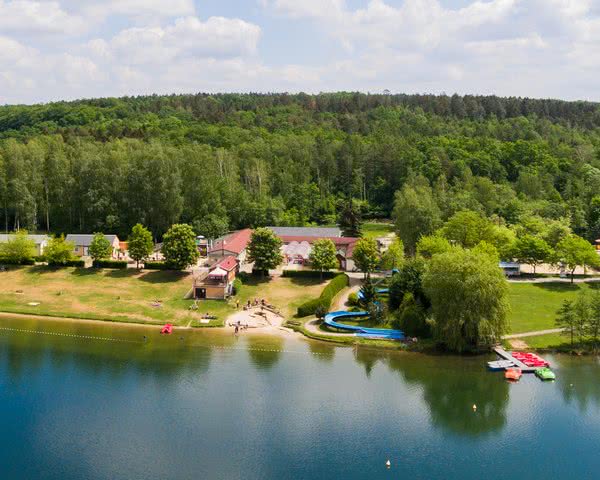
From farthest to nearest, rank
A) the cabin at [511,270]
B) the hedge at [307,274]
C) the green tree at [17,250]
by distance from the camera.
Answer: the green tree at [17,250] → the cabin at [511,270] → the hedge at [307,274]

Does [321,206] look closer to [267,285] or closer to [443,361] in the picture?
[267,285]

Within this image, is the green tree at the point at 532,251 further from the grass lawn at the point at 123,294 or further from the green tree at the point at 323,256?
the grass lawn at the point at 123,294

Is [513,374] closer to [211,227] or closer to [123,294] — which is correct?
[123,294]

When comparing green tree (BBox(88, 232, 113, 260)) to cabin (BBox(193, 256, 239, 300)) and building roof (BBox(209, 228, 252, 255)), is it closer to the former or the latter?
building roof (BBox(209, 228, 252, 255))

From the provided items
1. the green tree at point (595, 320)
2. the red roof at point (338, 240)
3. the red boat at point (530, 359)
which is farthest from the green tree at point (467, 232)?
the red boat at point (530, 359)

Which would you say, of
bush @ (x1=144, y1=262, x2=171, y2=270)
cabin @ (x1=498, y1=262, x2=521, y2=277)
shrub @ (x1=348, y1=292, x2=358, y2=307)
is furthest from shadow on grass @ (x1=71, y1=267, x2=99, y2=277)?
cabin @ (x1=498, y1=262, x2=521, y2=277)

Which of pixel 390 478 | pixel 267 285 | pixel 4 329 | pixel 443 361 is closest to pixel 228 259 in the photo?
pixel 267 285

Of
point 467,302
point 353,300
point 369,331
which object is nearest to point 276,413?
point 369,331
